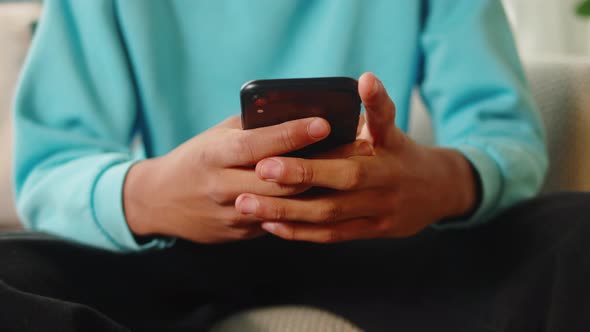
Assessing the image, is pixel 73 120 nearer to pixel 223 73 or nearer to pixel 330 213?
pixel 223 73

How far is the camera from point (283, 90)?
371mm

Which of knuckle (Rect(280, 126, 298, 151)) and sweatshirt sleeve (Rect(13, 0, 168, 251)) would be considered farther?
sweatshirt sleeve (Rect(13, 0, 168, 251))

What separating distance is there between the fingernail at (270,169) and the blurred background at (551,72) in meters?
0.54

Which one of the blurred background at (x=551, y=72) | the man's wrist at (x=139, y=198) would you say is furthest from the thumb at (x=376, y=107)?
the blurred background at (x=551, y=72)

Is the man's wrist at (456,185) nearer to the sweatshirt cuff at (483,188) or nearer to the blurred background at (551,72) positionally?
the sweatshirt cuff at (483,188)

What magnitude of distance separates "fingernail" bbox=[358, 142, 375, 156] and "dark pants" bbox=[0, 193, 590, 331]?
21 cm

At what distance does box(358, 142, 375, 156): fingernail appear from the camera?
432 millimetres

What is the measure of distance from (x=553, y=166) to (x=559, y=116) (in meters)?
0.08

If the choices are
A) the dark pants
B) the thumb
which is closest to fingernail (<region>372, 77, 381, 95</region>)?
the thumb

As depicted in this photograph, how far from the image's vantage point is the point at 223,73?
27.6 inches

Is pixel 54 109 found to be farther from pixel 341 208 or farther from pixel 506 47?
pixel 506 47

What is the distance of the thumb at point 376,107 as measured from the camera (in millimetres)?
365

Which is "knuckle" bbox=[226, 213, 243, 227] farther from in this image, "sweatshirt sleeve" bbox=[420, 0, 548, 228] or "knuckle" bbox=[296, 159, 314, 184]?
"sweatshirt sleeve" bbox=[420, 0, 548, 228]

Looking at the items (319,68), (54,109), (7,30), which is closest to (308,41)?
(319,68)
